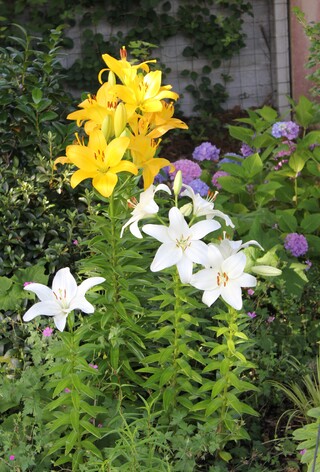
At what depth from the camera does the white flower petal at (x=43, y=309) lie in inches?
92.5

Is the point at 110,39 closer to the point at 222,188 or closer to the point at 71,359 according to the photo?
the point at 222,188

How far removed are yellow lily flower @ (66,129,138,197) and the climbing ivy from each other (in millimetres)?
5593

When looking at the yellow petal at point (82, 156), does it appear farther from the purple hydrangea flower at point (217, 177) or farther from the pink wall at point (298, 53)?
the pink wall at point (298, 53)

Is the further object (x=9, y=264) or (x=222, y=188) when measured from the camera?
(x=222, y=188)

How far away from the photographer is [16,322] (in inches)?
132

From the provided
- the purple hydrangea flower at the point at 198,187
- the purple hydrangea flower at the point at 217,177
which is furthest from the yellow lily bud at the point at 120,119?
the purple hydrangea flower at the point at 217,177

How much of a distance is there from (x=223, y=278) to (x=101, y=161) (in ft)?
1.67

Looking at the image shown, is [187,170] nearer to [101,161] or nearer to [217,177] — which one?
[217,177]

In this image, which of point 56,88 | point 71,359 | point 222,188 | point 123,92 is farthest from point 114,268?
point 222,188

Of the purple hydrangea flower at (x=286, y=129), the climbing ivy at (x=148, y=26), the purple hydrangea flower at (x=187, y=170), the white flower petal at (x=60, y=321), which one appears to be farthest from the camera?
the climbing ivy at (x=148, y=26)

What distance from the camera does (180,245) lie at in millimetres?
Answer: 2387

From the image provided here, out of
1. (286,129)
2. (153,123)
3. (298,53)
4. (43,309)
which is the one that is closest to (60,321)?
(43,309)

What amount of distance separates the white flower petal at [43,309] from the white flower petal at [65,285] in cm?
4

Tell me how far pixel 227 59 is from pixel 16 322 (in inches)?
212
